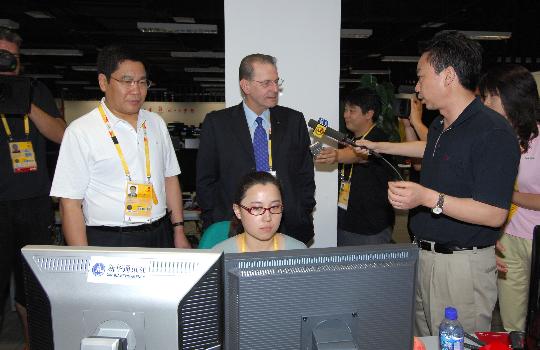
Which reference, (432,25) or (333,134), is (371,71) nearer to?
(432,25)

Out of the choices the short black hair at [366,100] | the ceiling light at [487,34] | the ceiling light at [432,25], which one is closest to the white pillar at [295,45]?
the short black hair at [366,100]

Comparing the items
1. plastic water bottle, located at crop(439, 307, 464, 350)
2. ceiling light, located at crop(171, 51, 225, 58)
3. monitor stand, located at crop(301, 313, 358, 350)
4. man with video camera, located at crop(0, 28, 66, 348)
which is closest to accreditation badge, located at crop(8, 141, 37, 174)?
man with video camera, located at crop(0, 28, 66, 348)

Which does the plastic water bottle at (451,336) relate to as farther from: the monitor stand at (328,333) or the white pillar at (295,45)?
the white pillar at (295,45)

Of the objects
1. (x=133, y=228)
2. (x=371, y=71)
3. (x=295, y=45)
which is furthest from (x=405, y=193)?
(x=371, y=71)

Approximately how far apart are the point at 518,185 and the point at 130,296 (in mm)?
2236

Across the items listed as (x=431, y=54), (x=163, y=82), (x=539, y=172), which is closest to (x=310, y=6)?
(x=431, y=54)

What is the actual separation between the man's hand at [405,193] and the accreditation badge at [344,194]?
5.09 ft

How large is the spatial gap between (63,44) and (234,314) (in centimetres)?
1094

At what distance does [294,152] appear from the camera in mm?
2566

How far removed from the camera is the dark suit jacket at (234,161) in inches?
97.4

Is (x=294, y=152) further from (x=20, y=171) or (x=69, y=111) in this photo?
(x=69, y=111)

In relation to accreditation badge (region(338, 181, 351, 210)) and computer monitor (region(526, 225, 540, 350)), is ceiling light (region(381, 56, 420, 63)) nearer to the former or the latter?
accreditation badge (region(338, 181, 351, 210))

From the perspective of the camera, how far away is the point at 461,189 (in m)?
1.73

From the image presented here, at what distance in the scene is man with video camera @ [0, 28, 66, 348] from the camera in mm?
2381
